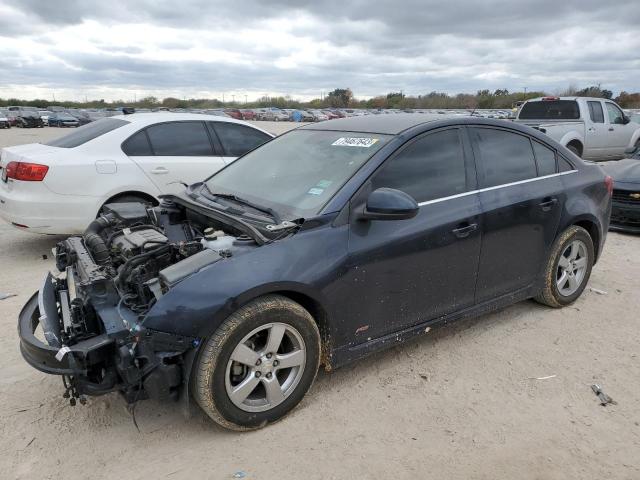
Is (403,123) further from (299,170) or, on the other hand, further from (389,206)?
(389,206)

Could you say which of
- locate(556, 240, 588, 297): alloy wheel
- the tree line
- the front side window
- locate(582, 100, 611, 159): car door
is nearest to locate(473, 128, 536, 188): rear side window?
locate(556, 240, 588, 297): alloy wheel

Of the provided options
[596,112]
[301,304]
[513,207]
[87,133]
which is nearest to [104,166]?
[87,133]

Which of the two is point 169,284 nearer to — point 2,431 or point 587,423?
point 2,431

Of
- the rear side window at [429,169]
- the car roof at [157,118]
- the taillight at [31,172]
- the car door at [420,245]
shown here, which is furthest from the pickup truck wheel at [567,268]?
the taillight at [31,172]

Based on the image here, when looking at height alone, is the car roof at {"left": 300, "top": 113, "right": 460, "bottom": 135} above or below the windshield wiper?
above

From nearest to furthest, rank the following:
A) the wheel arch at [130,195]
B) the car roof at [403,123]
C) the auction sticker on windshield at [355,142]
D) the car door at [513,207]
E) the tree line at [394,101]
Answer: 1. the auction sticker on windshield at [355,142]
2. the car roof at [403,123]
3. the car door at [513,207]
4. the wheel arch at [130,195]
5. the tree line at [394,101]

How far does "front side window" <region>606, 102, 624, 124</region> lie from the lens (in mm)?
13616

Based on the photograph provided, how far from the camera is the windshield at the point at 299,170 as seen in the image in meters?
3.27

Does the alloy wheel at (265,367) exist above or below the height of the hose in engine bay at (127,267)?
below

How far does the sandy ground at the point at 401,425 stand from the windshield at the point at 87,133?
2.64m

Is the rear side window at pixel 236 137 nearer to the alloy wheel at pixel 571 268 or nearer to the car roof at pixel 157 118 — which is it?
the car roof at pixel 157 118

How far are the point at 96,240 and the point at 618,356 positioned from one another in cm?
380

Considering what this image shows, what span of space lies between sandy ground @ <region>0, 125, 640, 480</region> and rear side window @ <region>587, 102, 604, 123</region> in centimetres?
1072

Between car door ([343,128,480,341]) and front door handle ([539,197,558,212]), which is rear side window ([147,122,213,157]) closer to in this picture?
car door ([343,128,480,341])
